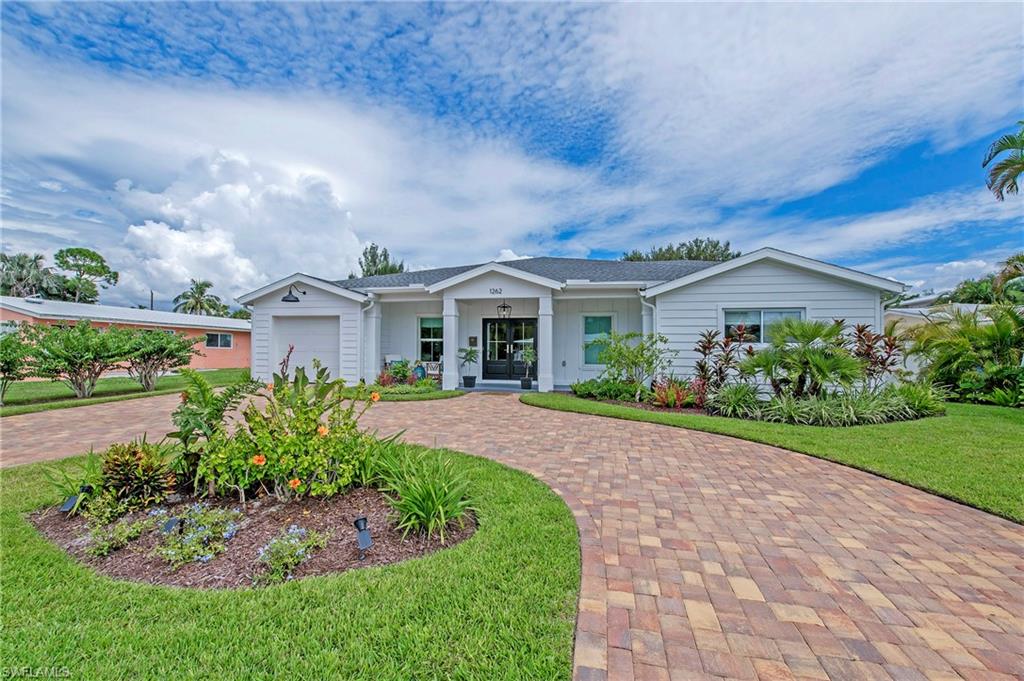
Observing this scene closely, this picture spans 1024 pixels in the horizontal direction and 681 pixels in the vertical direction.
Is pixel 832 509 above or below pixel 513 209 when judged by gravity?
below

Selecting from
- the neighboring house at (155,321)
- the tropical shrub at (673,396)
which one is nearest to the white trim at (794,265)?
the tropical shrub at (673,396)

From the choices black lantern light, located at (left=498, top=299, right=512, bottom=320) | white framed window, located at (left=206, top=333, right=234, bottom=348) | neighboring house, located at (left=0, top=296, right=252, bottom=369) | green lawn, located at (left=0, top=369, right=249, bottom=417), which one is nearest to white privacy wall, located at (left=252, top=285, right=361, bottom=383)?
green lawn, located at (left=0, top=369, right=249, bottom=417)

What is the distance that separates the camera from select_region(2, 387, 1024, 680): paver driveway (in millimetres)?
1994

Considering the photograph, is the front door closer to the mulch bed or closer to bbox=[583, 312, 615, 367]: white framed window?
bbox=[583, 312, 615, 367]: white framed window

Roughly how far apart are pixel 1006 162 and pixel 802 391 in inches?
264

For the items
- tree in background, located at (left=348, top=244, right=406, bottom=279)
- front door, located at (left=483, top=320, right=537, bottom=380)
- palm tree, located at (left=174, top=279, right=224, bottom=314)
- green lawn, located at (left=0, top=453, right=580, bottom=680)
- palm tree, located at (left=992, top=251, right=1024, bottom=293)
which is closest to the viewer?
green lawn, located at (left=0, top=453, right=580, bottom=680)

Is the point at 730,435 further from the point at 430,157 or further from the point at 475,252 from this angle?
the point at 475,252

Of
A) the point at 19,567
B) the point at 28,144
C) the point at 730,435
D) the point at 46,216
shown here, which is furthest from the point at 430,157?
the point at 19,567

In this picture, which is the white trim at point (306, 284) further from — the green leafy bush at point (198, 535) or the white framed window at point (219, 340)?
the white framed window at point (219, 340)

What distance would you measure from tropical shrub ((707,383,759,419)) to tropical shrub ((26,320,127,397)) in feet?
50.7

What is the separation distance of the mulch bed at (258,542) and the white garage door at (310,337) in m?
10.4

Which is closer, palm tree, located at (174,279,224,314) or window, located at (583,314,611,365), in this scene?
window, located at (583,314,611,365)

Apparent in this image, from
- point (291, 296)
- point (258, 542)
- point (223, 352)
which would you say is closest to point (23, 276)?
point (223, 352)

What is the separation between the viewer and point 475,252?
75.5 ft
